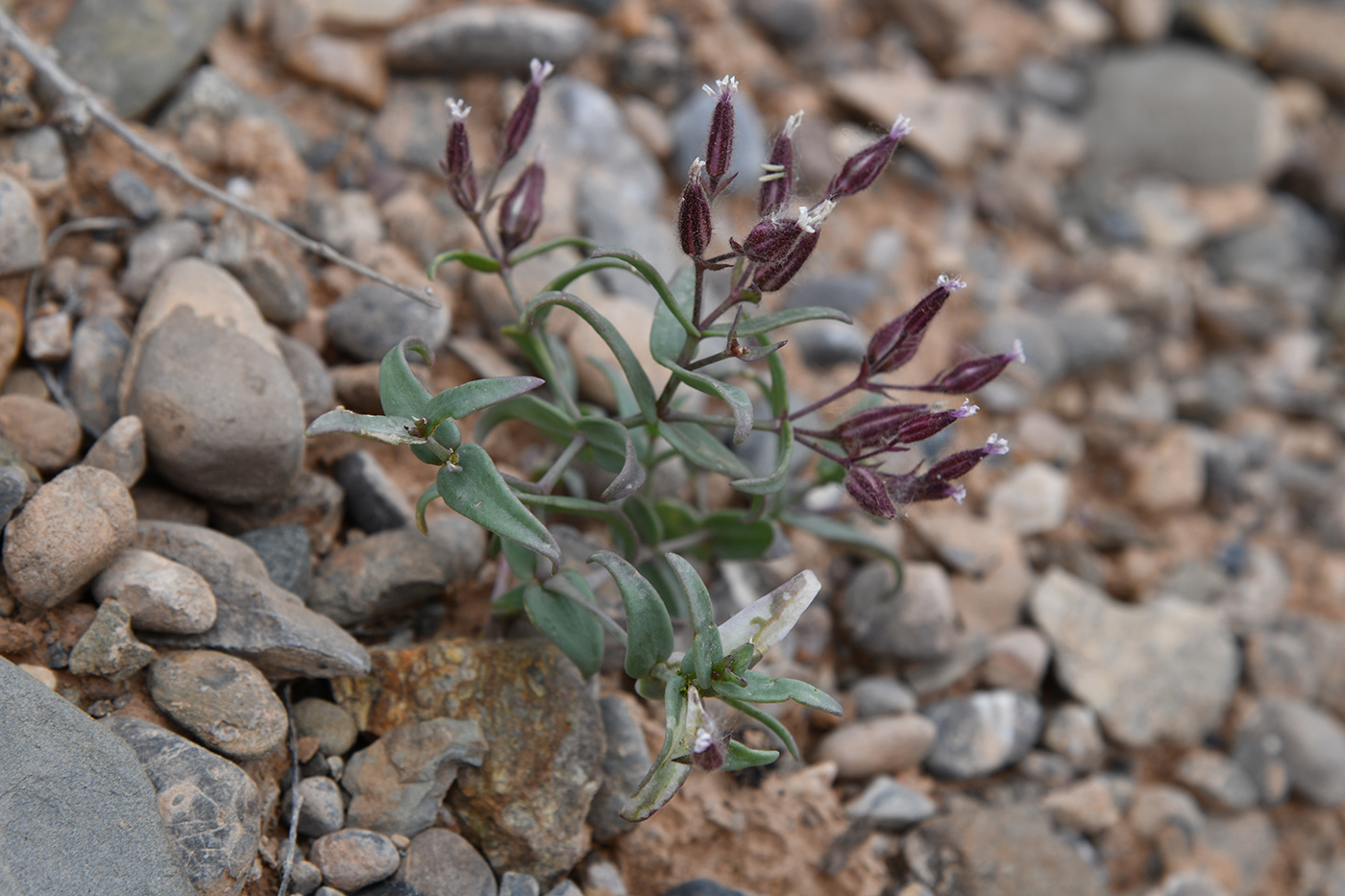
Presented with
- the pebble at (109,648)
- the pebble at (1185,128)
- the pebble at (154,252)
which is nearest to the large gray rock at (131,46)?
the pebble at (154,252)


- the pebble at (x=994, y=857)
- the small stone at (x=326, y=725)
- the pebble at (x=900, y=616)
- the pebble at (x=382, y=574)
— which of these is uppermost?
the pebble at (x=382, y=574)

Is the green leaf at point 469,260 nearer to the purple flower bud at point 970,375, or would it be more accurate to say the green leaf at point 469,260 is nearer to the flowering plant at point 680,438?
the flowering plant at point 680,438

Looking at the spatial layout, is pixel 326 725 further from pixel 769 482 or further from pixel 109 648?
pixel 769 482

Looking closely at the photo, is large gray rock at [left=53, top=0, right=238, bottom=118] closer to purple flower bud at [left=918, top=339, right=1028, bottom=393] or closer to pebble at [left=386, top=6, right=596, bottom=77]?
pebble at [left=386, top=6, right=596, bottom=77]

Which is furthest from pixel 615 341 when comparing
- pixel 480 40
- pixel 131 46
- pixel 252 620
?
pixel 131 46

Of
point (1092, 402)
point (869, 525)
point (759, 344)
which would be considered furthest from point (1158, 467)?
point (759, 344)

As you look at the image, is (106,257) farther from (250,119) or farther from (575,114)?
(575,114)
